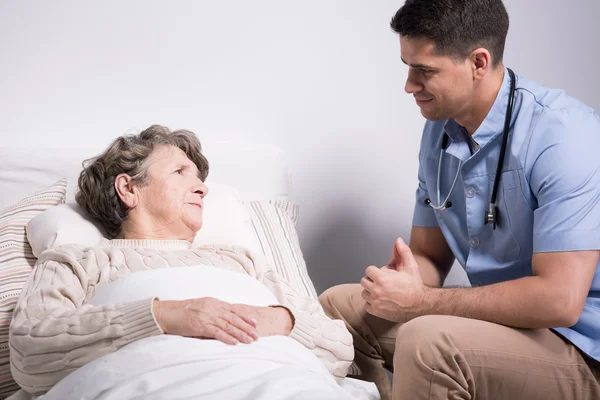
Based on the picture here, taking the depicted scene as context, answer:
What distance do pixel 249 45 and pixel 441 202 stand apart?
1.01m

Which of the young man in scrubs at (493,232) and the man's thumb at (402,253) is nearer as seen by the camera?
→ the young man in scrubs at (493,232)

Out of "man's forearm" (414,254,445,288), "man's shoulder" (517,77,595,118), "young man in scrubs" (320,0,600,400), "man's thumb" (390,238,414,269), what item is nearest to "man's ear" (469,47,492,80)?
"young man in scrubs" (320,0,600,400)

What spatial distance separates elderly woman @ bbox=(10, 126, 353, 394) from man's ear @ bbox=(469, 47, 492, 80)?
2.47 ft

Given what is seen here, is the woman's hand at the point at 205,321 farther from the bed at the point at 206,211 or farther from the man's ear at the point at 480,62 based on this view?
the man's ear at the point at 480,62

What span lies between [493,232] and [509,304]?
265 millimetres

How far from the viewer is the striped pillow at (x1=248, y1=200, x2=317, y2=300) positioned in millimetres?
2154

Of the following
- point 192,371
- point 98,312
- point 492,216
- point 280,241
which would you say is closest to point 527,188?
point 492,216

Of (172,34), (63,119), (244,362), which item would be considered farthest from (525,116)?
(63,119)

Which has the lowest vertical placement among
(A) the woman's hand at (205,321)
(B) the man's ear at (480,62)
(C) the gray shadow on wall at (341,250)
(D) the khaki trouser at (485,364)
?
(C) the gray shadow on wall at (341,250)

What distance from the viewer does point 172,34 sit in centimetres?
247

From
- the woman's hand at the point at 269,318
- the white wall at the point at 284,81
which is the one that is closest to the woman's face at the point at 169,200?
the woman's hand at the point at 269,318

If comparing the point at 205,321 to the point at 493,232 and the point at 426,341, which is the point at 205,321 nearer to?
the point at 426,341

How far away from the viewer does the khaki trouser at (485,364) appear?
1573 mm

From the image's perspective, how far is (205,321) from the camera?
1.43m
